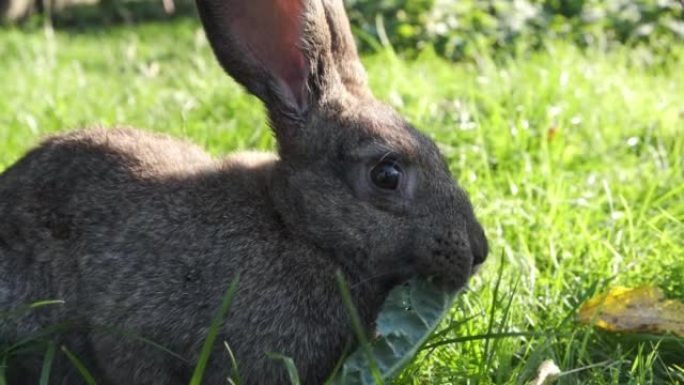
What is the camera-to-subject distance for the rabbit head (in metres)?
3.04

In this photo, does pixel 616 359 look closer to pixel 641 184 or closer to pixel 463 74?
pixel 641 184

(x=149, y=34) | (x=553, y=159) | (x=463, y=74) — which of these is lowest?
(x=149, y=34)

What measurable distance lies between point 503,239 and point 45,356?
162 cm

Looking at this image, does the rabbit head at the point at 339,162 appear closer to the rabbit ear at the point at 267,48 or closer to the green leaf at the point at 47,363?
the rabbit ear at the point at 267,48

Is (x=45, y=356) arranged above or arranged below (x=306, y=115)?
below

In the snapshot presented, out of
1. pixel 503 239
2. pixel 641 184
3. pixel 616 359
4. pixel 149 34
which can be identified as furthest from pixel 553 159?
pixel 149 34

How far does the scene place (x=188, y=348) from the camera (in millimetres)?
3012

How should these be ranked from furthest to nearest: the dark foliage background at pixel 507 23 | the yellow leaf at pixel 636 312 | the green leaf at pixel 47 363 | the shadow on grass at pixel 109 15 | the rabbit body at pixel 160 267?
1. the shadow on grass at pixel 109 15
2. the dark foliage background at pixel 507 23
3. the yellow leaf at pixel 636 312
4. the rabbit body at pixel 160 267
5. the green leaf at pixel 47 363

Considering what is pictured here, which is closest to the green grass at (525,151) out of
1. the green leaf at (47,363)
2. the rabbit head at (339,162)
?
the rabbit head at (339,162)

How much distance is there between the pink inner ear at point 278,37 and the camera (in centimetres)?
321

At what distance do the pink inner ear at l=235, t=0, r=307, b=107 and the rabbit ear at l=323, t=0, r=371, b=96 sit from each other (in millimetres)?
201

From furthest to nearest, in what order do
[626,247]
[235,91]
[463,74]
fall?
[463,74] → [235,91] → [626,247]

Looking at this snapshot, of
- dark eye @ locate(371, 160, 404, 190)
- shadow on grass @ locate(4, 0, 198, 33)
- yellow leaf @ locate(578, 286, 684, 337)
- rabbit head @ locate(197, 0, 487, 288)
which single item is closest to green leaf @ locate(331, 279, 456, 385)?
rabbit head @ locate(197, 0, 487, 288)

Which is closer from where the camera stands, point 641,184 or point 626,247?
point 626,247
